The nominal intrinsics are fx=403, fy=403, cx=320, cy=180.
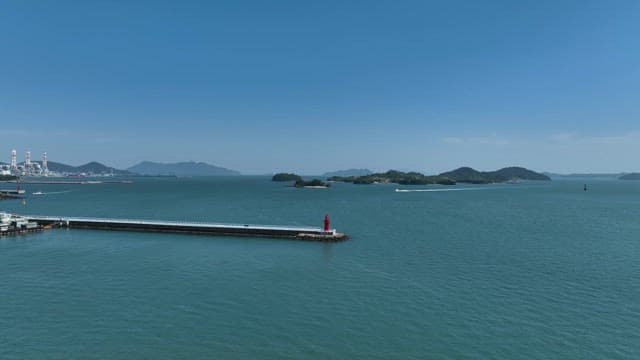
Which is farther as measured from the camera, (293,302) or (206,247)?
(206,247)

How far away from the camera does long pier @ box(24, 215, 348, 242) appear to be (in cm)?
4972

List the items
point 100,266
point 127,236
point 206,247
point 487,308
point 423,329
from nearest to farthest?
1. point 423,329
2. point 487,308
3. point 100,266
4. point 206,247
5. point 127,236

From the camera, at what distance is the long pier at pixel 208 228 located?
49719 millimetres

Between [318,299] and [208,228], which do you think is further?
[208,228]

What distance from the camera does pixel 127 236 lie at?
5109 centimetres

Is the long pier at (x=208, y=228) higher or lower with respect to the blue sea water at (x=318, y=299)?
higher

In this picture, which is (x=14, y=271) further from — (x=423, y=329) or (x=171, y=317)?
(x=423, y=329)

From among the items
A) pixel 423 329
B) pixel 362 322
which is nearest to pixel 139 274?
pixel 362 322

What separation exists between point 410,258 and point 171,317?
75.2ft

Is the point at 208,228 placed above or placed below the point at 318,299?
above

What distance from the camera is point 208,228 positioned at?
177 ft

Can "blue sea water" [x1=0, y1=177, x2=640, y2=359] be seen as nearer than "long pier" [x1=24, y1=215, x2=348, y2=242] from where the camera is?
Yes

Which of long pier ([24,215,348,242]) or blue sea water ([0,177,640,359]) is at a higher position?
long pier ([24,215,348,242])

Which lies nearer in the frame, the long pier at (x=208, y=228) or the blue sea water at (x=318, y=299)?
the blue sea water at (x=318, y=299)
